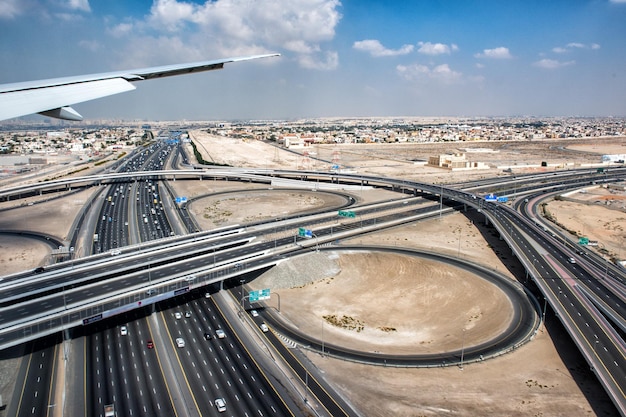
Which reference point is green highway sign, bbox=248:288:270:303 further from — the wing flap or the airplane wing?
the wing flap

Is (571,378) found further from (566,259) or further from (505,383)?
(566,259)

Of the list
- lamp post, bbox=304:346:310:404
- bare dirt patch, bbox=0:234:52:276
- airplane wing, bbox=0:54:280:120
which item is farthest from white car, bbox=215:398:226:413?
bare dirt patch, bbox=0:234:52:276

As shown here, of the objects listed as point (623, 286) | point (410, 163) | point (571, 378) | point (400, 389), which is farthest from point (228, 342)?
point (410, 163)

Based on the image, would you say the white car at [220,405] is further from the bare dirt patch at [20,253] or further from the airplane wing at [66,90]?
the bare dirt patch at [20,253]

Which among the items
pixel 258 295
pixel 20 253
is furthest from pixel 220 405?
pixel 20 253

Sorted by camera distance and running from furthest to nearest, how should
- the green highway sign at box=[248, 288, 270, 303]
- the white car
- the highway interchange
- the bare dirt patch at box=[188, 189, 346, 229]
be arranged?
the bare dirt patch at box=[188, 189, 346, 229]
the green highway sign at box=[248, 288, 270, 303]
the highway interchange
the white car

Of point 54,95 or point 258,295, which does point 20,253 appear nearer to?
point 258,295
